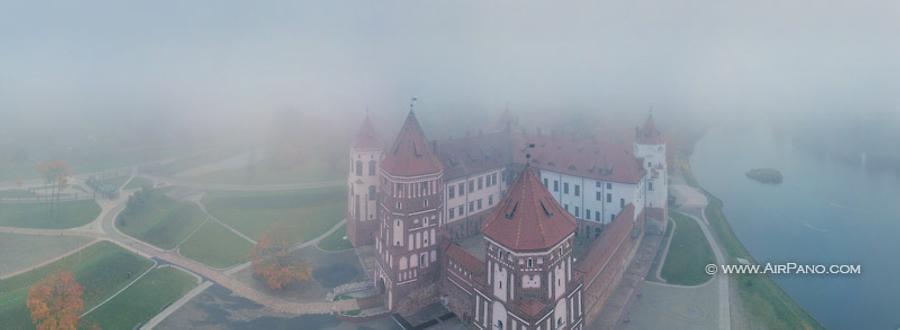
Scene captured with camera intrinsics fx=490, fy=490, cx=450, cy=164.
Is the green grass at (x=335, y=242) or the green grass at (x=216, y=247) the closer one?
the green grass at (x=216, y=247)

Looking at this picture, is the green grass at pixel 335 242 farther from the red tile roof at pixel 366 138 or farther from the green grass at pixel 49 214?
the green grass at pixel 49 214

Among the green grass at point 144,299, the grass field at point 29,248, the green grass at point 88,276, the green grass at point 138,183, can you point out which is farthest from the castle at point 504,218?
the green grass at point 138,183

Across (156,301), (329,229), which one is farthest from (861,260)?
(156,301)

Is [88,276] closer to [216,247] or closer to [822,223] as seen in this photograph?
[216,247]

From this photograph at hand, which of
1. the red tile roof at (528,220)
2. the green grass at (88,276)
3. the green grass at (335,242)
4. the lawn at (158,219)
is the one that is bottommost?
the green grass at (88,276)

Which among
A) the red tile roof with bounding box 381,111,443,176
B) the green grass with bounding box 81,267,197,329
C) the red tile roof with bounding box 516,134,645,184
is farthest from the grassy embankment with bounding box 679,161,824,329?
the green grass with bounding box 81,267,197,329

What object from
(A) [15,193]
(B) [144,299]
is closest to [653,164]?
(B) [144,299]
